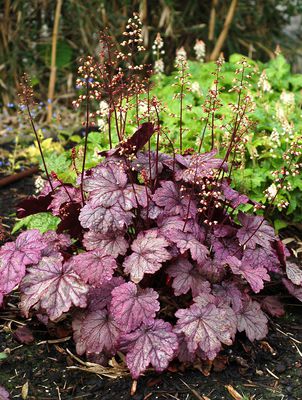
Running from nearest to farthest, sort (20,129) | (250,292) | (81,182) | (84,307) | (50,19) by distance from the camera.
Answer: (84,307) → (81,182) → (250,292) → (20,129) → (50,19)

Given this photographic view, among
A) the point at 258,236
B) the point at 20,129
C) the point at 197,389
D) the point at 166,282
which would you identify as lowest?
the point at 20,129

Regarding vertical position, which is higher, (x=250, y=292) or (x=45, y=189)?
(x=45, y=189)

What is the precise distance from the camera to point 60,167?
11.0 ft

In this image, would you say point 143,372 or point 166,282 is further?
point 166,282

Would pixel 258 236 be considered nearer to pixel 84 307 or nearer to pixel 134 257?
pixel 134 257

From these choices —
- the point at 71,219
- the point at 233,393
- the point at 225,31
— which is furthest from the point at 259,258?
the point at 225,31

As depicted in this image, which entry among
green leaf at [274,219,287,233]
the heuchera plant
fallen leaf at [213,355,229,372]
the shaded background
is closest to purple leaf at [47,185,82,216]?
the heuchera plant

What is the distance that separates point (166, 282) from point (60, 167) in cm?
110

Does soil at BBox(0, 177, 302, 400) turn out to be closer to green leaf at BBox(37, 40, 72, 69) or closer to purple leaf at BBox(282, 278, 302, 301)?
purple leaf at BBox(282, 278, 302, 301)

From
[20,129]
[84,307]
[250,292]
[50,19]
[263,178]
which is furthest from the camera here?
[50,19]

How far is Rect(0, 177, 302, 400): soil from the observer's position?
231cm

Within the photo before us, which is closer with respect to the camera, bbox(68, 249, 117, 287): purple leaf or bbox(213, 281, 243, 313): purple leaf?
bbox(68, 249, 117, 287): purple leaf

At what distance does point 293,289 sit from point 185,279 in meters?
0.62

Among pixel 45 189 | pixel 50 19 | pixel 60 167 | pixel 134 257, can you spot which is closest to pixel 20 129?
pixel 50 19
